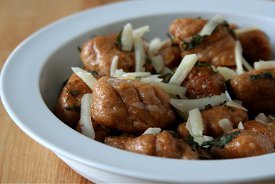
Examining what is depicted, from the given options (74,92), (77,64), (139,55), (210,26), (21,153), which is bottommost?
(21,153)

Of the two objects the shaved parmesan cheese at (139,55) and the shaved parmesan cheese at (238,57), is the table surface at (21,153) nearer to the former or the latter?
the shaved parmesan cheese at (139,55)

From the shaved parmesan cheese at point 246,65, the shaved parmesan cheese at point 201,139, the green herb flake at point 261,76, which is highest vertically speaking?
the green herb flake at point 261,76

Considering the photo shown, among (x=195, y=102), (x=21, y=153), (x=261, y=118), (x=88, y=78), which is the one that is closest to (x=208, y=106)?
(x=195, y=102)

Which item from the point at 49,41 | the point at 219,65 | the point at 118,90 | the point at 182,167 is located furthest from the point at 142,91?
the point at 49,41

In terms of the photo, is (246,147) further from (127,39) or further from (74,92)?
(127,39)

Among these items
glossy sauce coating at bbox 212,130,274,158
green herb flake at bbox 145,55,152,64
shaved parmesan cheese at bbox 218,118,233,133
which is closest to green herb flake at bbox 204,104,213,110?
shaved parmesan cheese at bbox 218,118,233,133

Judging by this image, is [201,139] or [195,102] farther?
[195,102]

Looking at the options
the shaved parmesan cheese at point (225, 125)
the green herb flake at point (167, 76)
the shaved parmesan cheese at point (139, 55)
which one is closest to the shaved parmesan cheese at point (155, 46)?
the shaved parmesan cheese at point (139, 55)

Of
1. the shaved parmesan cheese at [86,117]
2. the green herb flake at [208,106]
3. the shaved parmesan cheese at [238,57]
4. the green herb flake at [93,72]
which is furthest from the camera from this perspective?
the shaved parmesan cheese at [238,57]
